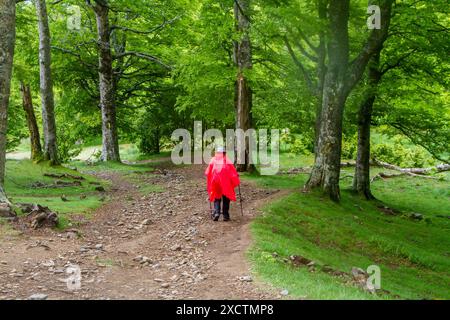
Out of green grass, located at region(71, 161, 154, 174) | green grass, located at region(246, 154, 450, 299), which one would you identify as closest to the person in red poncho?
green grass, located at region(246, 154, 450, 299)

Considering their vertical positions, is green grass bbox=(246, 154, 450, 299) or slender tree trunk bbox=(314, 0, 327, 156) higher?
slender tree trunk bbox=(314, 0, 327, 156)

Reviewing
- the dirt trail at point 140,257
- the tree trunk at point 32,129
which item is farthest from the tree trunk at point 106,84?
the dirt trail at point 140,257

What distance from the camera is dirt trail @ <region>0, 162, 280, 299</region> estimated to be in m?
7.24

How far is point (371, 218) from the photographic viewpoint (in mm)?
16656

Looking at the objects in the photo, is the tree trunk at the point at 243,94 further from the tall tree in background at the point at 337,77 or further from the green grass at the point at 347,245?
the tall tree in background at the point at 337,77

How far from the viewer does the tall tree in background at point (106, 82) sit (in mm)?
26234

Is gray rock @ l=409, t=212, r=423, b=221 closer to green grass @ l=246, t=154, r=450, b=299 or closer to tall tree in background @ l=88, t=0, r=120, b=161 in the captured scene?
green grass @ l=246, t=154, r=450, b=299

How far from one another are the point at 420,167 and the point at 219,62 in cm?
1762

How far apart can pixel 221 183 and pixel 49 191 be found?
25.3 feet

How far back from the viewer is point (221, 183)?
474 inches

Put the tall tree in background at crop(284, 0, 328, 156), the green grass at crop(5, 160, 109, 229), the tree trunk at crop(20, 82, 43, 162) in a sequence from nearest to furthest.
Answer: the green grass at crop(5, 160, 109, 229)
the tall tree in background at crop(284, 0, 328, 156)
the tree trunk at crop(20, 82, 43, 162)

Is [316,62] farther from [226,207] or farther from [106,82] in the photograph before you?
[106,82]

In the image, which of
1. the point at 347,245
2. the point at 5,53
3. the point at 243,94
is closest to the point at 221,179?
the point at 347,245
